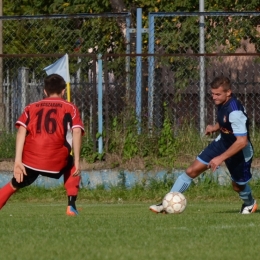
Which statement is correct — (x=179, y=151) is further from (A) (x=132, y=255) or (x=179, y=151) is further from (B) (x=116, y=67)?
(A) (x=132, y=255)

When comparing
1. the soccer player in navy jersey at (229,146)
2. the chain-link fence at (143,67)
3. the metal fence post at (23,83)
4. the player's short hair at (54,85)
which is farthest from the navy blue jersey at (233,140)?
the metal fence post at (23,83)

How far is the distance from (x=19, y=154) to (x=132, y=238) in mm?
2764

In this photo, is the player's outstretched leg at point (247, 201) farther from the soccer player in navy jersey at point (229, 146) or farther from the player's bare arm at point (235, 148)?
the player's bare arm at point (235, 148)

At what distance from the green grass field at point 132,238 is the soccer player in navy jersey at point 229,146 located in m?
0.98

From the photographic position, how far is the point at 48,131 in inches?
406

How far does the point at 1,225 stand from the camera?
30.3ft

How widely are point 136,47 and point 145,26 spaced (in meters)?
2.12

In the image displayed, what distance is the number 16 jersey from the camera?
10.3m

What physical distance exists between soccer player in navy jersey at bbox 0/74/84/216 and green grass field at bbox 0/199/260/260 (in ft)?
1.96

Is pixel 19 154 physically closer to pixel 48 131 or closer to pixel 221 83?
pixel 48 131

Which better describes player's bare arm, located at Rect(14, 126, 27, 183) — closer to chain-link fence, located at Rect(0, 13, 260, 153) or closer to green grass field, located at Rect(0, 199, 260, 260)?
green grass field, located at Rect(0, 199, 260, 260)

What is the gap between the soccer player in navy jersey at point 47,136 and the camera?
10.3 metres

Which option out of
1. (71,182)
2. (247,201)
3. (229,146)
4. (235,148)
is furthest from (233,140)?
(71,182)

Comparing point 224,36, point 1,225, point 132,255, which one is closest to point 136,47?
point 224,36
